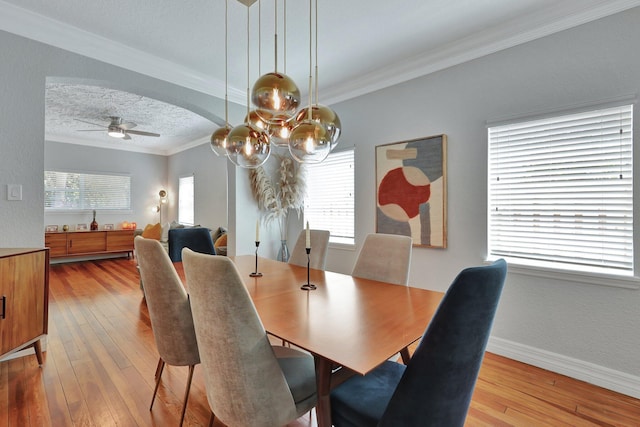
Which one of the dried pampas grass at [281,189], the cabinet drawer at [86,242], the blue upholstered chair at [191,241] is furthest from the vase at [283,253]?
the cabinet drawer at [86,242]

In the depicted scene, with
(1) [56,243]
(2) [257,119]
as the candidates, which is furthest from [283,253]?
(1) [56,243]

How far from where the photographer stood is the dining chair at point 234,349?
3.34ft

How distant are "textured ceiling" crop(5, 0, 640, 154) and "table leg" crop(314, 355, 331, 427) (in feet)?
7.30

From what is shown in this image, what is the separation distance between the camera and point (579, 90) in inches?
85.1

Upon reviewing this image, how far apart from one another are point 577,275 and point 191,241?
316 cm

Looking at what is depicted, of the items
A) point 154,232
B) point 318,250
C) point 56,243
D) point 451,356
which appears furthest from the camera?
point 154,232

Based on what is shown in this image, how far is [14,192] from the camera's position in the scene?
2.41 m

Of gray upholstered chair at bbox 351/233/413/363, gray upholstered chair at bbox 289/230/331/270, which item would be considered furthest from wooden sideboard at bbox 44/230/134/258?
gray upholstered chair at bbox 351/233/413/363

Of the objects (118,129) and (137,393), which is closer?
(137,393)

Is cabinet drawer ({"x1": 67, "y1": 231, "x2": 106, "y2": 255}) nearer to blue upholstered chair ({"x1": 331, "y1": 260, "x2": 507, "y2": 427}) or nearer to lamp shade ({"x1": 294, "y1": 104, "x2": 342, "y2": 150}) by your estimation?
lamp shade ({"x1": 294, "y1": 104, "x2": 342, "y2": 150})

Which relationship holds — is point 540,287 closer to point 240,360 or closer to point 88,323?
point 240,360

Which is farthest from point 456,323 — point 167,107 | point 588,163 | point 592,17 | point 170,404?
point 167,107

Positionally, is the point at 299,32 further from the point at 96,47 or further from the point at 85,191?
the point at 85,191

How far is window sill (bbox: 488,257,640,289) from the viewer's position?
1993mm
